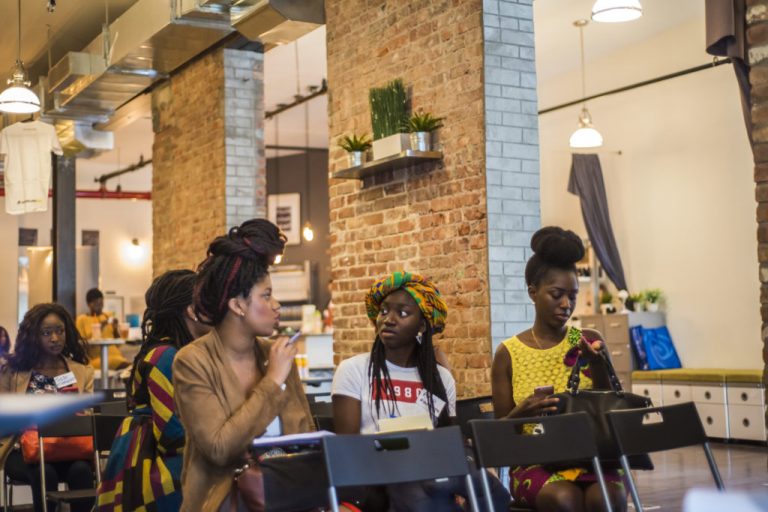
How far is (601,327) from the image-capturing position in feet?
34.9

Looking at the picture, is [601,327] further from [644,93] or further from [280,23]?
[280,23]

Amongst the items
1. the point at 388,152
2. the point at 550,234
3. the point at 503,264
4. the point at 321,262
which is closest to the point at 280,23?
the point at 388,152

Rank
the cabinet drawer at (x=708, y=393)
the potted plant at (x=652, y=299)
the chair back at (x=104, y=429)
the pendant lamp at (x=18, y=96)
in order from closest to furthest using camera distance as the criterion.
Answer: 1. the chair back at (x=104, y=429)
2. the pendant lamp at (x=18, y=96)
3. the cabinet drawer at (x=708, y=393)
4. the potted plant at (x=652, y=299)

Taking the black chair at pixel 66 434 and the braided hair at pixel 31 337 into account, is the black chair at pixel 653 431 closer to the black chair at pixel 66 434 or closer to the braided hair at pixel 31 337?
the black chair at pixel 66 434

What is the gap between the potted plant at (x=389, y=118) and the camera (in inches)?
223

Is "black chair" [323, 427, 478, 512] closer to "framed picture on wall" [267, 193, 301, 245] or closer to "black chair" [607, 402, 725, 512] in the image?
"black chair" [607, 402, 725, 512]

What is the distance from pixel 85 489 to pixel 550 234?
109 inches

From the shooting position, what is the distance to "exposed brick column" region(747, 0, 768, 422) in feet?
12.5

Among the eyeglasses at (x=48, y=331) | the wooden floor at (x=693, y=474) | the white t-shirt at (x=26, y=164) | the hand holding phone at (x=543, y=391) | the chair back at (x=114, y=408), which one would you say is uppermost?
the white t-shirt at (x=26, y=164)

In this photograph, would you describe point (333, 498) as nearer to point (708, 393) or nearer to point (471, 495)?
point (471, 495)

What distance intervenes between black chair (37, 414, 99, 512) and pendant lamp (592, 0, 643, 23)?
14.8 feet

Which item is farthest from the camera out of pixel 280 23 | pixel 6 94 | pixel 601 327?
pixel 601 327

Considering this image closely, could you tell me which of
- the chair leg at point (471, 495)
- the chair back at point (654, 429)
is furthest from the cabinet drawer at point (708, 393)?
the chair leg at point (471, 495)

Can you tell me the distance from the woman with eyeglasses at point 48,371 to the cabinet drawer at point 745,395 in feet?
19.9
